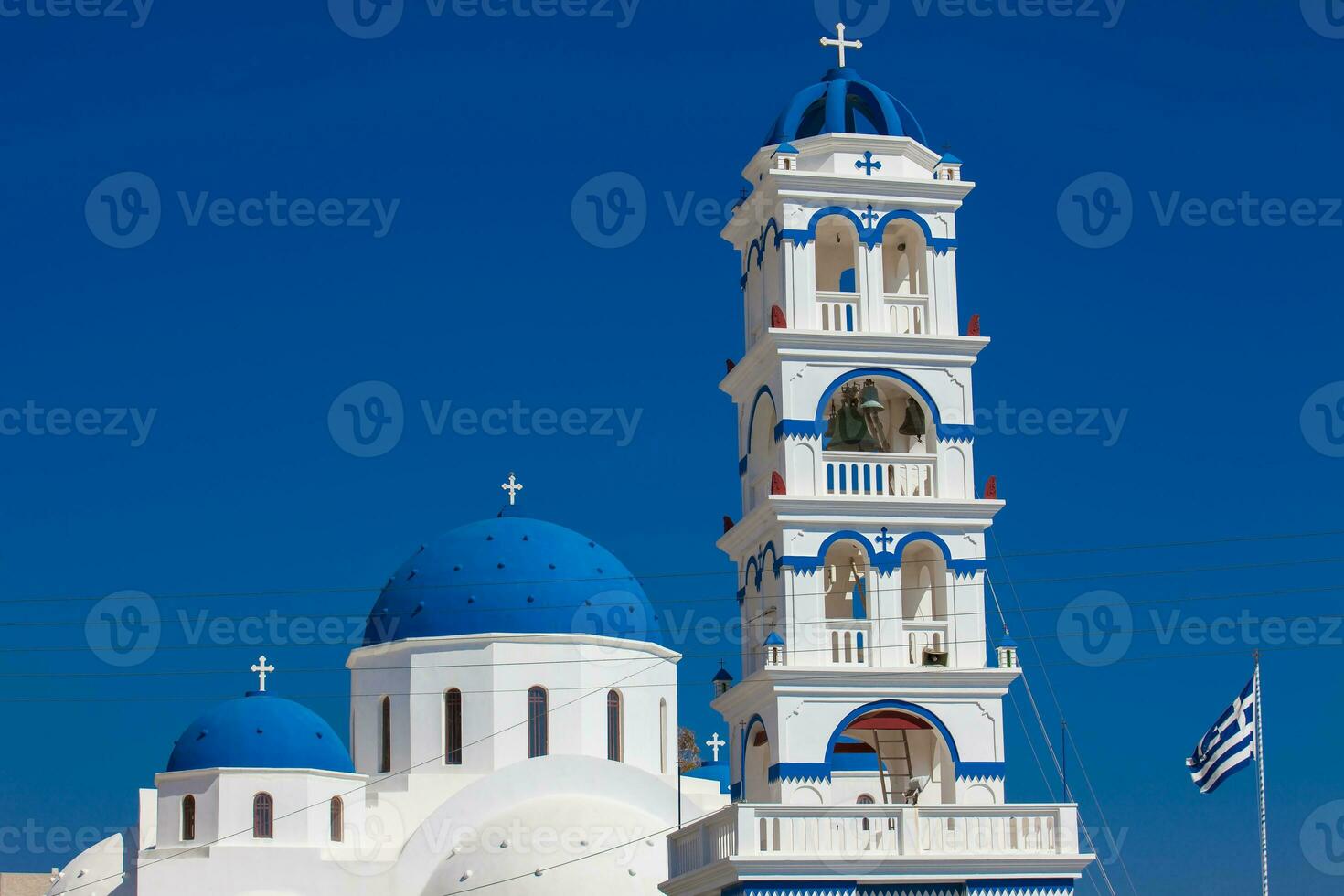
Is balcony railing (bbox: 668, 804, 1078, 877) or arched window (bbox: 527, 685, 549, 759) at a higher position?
arched window (bbox: 527, 685, 549, 759)

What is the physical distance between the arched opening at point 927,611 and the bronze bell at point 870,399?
6.60 feet

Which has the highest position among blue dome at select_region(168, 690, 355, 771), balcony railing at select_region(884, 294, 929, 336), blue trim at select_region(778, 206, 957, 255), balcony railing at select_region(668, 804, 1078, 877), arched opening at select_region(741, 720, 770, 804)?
blue trim at select_region(778, 206, 957, 255)

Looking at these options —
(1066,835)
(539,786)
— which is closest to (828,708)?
(1066,835)

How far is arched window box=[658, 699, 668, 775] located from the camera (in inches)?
1902

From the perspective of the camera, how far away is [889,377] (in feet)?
99.7

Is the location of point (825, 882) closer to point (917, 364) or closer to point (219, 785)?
point (917, 364)

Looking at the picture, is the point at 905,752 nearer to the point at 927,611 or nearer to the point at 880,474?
the point at 927,611

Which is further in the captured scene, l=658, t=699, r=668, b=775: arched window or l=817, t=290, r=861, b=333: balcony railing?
l=658, t=699, r=668, b=775: arched window

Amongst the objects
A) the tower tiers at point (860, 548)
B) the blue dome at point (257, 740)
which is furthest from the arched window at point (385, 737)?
the tower tiers at point (860, 548)

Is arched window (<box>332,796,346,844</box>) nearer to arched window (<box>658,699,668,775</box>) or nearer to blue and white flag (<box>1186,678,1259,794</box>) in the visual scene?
arched window (<box>658,699,668,775</box>)

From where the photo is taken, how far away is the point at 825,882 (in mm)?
27781

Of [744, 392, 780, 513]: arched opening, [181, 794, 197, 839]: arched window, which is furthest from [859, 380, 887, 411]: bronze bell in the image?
[181, 794, 197, 839]: arched window

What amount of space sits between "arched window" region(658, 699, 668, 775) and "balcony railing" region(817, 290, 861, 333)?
19.1 m

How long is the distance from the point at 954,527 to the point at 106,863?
23585 mm
